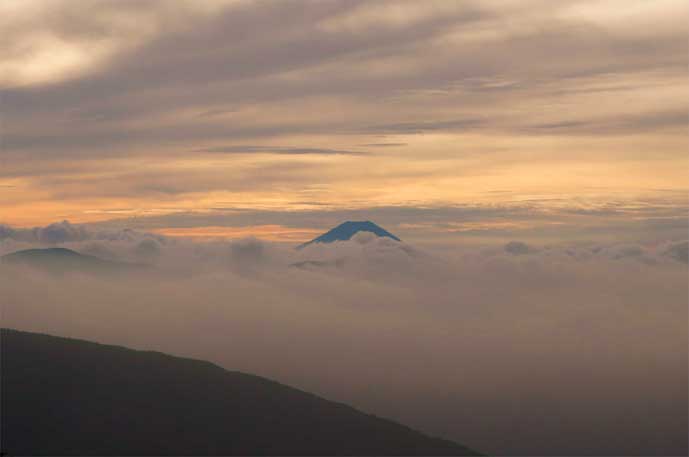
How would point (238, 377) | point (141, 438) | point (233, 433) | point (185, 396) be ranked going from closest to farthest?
point (141, 438) < point (233, 433) < point (185, 396) < point (238, 377)

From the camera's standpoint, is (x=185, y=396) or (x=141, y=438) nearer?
(x=141, y=438)

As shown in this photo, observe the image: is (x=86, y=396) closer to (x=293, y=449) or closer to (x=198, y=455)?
(x=198, y=455)

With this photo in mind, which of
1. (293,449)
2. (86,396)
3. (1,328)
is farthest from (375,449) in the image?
(1,328)

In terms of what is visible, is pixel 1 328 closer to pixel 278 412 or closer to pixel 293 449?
pixel 278 412

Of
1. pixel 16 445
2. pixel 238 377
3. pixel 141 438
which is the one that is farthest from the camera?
pixel 238 377

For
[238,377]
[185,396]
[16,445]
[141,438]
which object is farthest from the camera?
[238,377]

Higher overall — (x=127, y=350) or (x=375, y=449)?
(x=127, y=350)

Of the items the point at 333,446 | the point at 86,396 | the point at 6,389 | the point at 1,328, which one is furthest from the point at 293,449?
the point at 1,328
